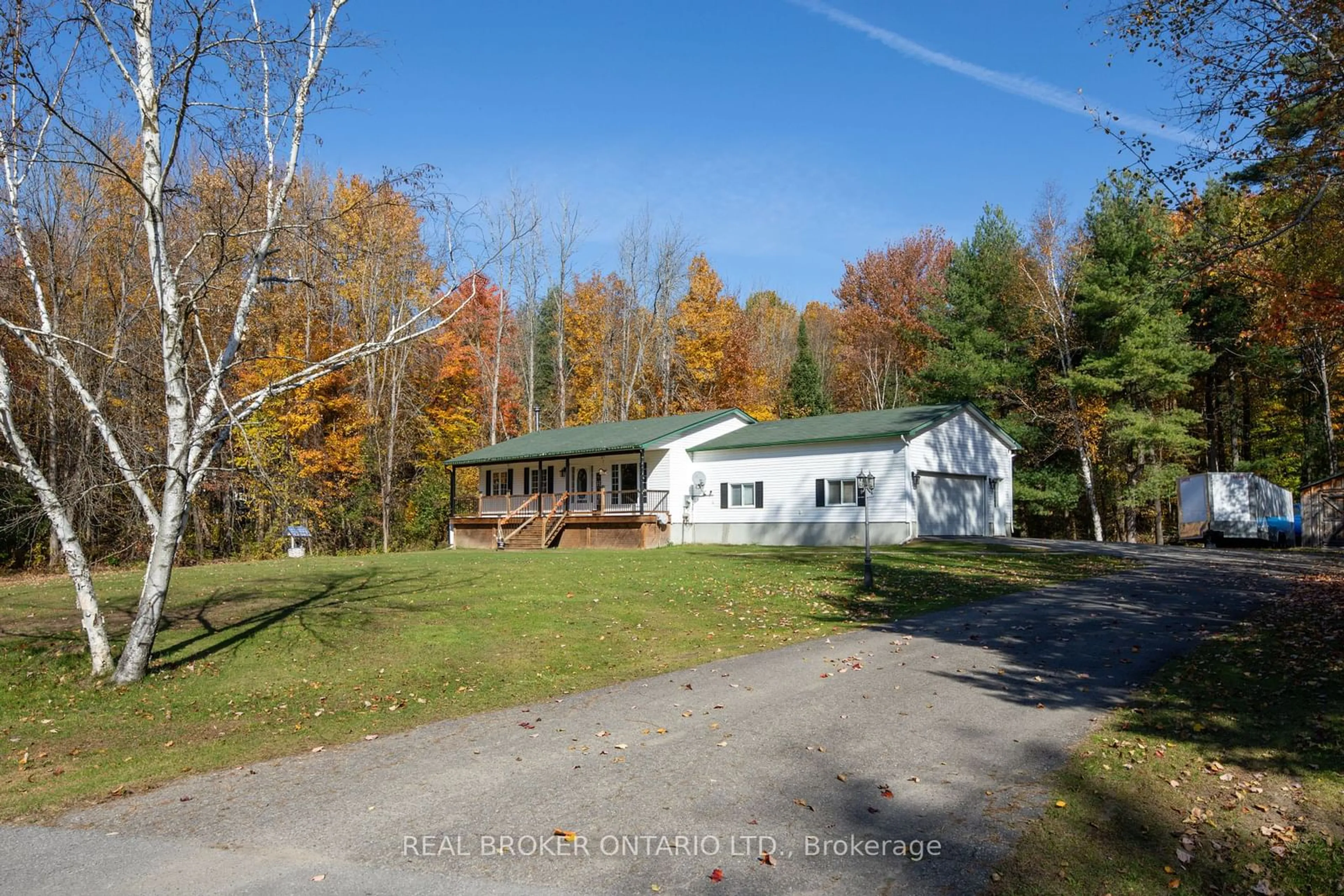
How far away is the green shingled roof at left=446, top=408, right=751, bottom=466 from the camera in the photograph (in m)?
32.3

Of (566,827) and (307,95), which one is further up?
(307,95)

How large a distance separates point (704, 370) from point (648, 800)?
134ft

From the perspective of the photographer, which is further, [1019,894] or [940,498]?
[940,498]

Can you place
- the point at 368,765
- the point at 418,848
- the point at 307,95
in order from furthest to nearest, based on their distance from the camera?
the point at 307,95 < the point at 368,765 < the point at 418,848

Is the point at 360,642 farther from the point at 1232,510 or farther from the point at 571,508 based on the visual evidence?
the point at 1232,510

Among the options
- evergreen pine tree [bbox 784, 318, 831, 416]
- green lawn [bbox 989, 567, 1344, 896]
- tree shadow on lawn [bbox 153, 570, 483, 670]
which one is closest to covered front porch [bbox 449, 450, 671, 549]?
tree shadow on lawn [bbox 153, 570, 483, 670]

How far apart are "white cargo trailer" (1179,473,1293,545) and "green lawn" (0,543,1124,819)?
40.3 ft

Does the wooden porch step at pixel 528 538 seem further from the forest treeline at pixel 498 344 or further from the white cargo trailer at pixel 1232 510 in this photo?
the white cargo trailer at pixel 1232 510

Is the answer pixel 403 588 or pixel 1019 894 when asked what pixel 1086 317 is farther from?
pixel 1019 894

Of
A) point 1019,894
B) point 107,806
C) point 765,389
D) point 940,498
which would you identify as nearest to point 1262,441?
point 940,498

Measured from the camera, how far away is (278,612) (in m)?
12.4

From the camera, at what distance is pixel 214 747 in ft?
22.3

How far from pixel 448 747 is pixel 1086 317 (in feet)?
119

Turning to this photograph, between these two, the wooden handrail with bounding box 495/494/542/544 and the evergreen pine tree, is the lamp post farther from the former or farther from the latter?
the evergreen pine tree
